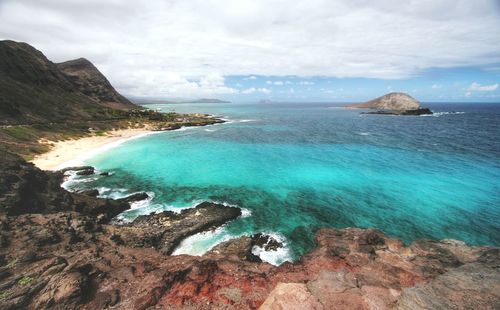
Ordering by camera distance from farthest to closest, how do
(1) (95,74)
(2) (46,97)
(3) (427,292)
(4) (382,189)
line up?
(1) (95,74) < (2) (46,97) < (4) (382,189) < (3) (427,292)

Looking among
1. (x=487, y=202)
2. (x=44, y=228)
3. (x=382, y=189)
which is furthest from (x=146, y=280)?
(x=487, y=202)

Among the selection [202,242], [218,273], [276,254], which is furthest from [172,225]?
[218,273]

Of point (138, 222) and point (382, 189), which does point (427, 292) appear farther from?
point (382, 189)

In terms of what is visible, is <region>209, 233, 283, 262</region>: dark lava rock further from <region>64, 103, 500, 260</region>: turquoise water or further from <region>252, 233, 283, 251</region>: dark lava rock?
<region>64, 103, 500, 260</region>: turquoise water

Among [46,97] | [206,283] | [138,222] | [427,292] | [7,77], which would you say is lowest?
[138,222]

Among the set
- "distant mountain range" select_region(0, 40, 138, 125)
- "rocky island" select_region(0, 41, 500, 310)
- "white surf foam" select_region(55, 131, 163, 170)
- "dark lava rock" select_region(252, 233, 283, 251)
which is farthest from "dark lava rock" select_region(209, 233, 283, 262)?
"distant mountain range" select_region(0, 40, 138, 125)

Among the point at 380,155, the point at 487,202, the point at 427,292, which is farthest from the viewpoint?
the point at 380,155
